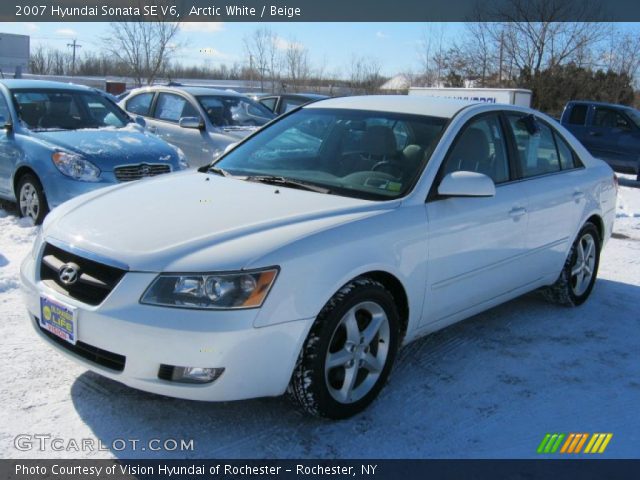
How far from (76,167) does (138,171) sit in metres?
0.62

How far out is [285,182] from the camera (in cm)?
383

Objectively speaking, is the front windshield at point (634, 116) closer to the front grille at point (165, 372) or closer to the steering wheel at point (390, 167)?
the steering wheel at point (390, 167)

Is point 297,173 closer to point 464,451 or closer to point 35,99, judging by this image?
point 464,451

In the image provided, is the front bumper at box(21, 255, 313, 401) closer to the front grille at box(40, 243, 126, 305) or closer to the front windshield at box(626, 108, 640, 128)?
the front grille at box(40, 243, 126, 305)

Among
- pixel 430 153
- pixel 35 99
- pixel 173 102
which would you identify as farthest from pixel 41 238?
pixel 173 102

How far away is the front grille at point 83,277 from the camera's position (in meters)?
2.85

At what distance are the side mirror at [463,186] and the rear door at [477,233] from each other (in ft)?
0.28

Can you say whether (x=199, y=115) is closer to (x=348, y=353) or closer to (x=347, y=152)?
(x=347, y=152)

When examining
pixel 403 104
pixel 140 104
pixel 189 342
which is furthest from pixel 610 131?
pixel 189 342

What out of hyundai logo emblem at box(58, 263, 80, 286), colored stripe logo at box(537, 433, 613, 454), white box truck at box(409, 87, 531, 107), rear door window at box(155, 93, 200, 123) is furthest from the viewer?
white box truck at box(409, 87, 531, 107)

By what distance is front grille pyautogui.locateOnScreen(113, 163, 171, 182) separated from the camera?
669cm

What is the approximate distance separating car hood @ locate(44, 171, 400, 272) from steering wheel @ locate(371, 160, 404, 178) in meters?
0.35

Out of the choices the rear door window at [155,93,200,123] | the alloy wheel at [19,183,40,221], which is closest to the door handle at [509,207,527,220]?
the alloy wheel at [19,183,40,221]

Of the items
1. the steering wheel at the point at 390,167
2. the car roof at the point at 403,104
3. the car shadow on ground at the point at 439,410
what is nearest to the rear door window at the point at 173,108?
the car roof at the point at 403,104
